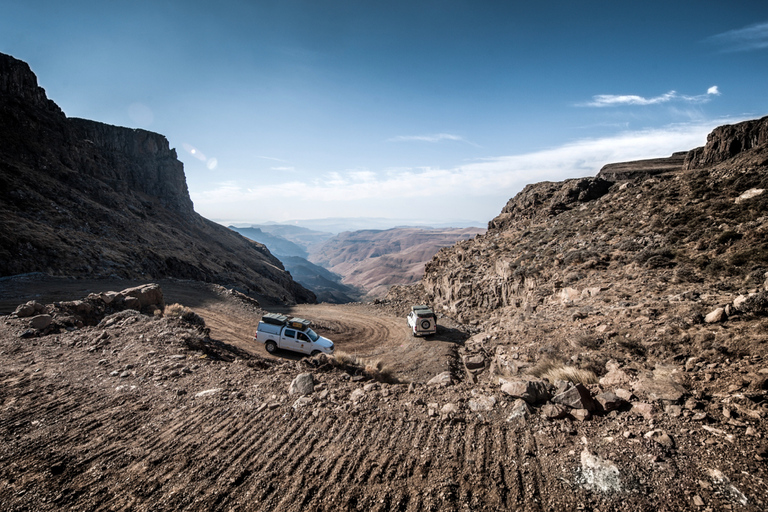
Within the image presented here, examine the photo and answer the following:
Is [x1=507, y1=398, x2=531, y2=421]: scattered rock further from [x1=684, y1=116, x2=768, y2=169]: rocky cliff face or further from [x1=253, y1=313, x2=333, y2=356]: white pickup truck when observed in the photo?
[x1=684, y1=116, x2=768, y2=169]: rocky cliff face

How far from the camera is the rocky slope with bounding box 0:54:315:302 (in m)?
25.8

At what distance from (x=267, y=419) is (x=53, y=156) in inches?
2487

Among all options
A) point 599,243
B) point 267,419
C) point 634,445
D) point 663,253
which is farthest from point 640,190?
point 267,419

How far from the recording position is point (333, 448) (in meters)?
5.23

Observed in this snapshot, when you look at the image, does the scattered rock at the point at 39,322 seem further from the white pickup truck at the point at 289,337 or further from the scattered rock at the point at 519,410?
the scattered rock at the point at 519,410

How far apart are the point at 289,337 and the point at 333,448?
919 centimetres

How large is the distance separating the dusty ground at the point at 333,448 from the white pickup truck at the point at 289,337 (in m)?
5.44

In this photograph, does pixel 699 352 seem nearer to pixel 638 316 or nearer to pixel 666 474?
pixel 638 316

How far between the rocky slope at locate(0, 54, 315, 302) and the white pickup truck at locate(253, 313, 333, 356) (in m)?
22.6

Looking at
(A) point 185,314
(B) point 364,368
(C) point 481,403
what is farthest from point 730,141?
(A) point 185,314

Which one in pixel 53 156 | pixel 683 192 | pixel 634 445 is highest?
pixel 53 156

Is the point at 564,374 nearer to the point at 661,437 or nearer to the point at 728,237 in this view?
the point at 661,437

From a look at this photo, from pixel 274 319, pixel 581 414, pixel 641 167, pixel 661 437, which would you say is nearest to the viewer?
pixel 661 437

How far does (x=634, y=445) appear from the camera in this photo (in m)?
4.61
